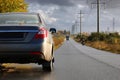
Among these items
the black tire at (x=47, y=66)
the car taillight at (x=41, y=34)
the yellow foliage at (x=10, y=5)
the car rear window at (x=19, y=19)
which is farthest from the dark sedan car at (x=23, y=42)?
the yellow foliage at (x=10, y=5)

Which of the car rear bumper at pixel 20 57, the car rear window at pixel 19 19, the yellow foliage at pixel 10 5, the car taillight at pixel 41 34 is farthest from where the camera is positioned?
the yellow foliage at pixel 10 5

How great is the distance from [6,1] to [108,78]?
3171 centimetres

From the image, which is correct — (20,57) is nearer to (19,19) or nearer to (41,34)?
(41,34)

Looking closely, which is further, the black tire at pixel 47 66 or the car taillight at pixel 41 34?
the black tire at pixel 47 66

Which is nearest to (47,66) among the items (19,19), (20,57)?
(19,19)

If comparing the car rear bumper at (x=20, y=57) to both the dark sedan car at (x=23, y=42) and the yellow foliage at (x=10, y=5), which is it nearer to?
the dark sedan car at (x=23, y=42)

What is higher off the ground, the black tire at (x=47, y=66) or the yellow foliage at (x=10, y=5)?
the yellow foliage at (x=10, y=5)

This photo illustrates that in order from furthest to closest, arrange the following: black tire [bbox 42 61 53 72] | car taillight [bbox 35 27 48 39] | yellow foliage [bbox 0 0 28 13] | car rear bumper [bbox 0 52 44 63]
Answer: yellow foliage [bbox 0 0 28 13]
black tire [bbox 42 61 53 72]
car taillight [bbox 35 27 48 39]
car rear bumper [bbox 0 52 44 63]

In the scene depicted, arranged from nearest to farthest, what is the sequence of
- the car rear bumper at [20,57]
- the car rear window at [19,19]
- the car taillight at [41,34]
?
1. the car rear bumper at [20,57]
2. the car taillight at [41,34]
3. the car rear window at [19,19]

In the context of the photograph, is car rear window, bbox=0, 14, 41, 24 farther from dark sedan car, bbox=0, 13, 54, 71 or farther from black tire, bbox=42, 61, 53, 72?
black tire, bbox=42, 61, 53, 72

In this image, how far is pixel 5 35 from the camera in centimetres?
1294

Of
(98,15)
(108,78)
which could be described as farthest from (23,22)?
(98,15)

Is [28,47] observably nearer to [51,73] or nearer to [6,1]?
[51,73]

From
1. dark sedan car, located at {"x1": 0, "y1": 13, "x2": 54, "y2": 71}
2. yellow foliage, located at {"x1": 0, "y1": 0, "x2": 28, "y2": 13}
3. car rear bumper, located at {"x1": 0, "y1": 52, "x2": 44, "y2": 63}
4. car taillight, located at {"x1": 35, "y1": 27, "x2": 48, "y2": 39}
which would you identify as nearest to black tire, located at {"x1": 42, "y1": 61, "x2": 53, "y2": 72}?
dark sedan car, located at {"x1": 0, "y1": 13, "x2": 54, "y2": 71}
